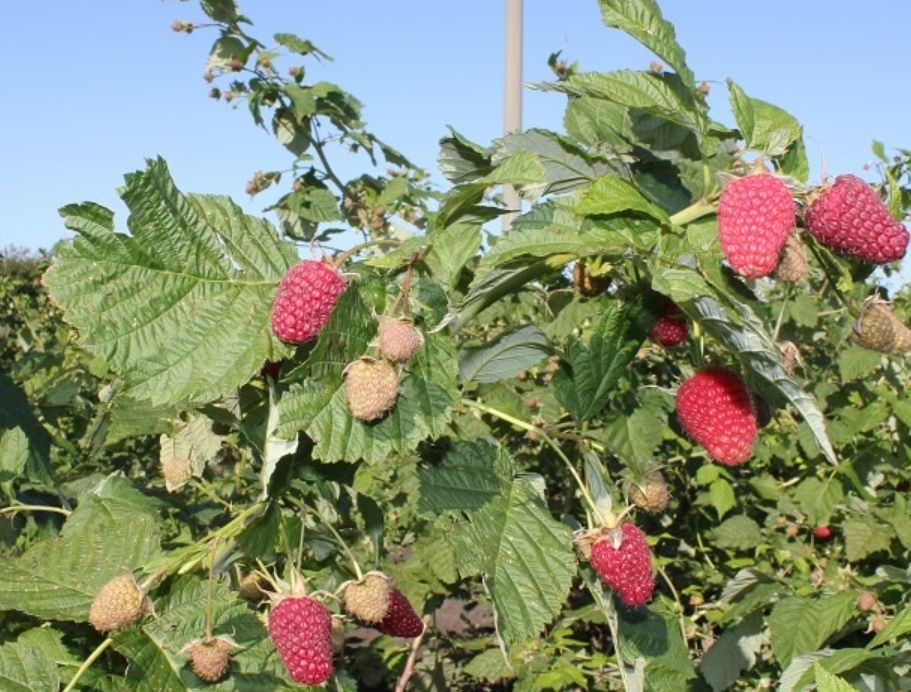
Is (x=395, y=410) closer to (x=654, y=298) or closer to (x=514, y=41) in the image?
(x=654, y=298)

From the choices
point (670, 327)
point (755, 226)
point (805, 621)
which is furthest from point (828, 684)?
point (805, 621)

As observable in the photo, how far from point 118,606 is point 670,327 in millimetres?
737

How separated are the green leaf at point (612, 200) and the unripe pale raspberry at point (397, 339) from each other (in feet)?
0.70

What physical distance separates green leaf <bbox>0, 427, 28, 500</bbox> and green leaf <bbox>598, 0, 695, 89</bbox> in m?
1.15

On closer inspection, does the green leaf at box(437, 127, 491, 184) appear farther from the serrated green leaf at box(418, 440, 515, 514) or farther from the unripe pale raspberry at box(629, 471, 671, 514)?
the unripe pale raspberry at box(629, 471, 671, 514)

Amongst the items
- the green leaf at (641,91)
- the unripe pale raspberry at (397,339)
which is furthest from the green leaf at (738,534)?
the unripe pale raspberry at (397,339)

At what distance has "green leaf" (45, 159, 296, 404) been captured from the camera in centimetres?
123

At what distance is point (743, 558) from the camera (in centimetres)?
365

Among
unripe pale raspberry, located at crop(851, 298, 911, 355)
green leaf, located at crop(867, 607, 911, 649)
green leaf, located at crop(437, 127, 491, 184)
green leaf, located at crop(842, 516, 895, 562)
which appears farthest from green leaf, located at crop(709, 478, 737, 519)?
green leaf, located at crop(437, 127, 491, 184)

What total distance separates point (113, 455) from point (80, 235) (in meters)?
2.72

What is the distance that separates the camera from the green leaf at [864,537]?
3027 mm

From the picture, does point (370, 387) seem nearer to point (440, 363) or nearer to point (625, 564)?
point (440, 363)

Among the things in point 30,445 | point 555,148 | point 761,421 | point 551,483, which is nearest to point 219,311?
point 555,148

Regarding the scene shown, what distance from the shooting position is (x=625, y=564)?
56.6 inches
